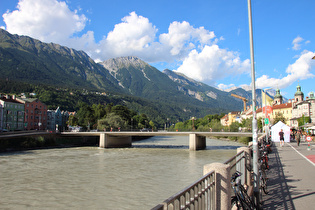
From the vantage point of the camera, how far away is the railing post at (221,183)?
5109mm

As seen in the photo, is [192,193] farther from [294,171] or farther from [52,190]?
[52,190]

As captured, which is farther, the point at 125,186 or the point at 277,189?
the point at 125,186

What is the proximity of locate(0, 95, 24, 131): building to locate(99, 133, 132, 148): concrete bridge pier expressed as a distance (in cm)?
3606

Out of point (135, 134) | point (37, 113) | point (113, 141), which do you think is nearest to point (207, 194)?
point (135, 134)

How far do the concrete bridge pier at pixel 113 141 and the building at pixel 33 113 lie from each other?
128 feet

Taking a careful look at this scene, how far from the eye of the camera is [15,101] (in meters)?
88.8

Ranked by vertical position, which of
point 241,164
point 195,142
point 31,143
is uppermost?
point 241,164

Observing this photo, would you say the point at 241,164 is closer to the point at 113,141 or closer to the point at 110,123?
the point at 113,141

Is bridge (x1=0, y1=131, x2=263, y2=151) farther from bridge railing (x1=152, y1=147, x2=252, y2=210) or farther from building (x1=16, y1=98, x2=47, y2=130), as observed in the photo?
bridge railing (x1=152, y1=147, x2=252, y2=210)

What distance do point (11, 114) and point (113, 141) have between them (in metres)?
40.5

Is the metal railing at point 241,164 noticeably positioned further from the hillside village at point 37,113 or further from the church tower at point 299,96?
the church tower at point 299,96

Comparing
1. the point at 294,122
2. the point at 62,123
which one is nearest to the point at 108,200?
the point at 294,122

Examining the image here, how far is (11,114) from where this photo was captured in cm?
8400

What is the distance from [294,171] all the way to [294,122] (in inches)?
4245
